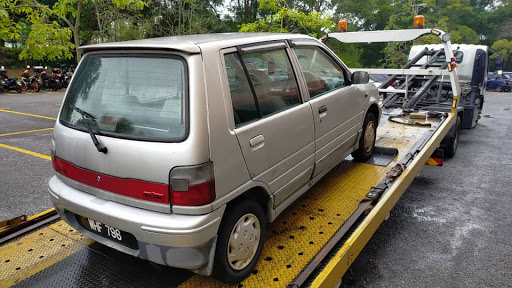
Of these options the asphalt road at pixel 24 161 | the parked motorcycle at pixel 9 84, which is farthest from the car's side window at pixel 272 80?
the parked motorcycle at pixel 9 84

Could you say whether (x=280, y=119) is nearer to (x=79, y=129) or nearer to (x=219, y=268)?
(x=219, y=268)

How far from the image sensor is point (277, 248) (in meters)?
2.59

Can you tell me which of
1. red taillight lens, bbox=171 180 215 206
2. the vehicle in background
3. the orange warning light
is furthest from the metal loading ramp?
the vehicle in background

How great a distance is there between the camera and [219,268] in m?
2.19

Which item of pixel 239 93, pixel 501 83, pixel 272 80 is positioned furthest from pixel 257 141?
pixel 501 83

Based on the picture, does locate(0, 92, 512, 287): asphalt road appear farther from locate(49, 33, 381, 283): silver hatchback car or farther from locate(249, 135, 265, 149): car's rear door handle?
locate(249, 135, 265, 149): car's rear door handle

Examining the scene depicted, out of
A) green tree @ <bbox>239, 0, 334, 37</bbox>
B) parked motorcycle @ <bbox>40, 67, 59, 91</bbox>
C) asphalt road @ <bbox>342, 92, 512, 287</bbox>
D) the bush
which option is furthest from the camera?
the bush

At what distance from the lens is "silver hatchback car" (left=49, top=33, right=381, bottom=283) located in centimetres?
200

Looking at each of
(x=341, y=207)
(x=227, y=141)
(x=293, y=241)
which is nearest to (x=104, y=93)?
Result: (x=227, y=141)

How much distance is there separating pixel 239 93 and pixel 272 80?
43cm

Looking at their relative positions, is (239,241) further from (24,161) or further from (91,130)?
(24,161)

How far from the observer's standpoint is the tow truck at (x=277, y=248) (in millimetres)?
2320

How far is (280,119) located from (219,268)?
42.8 inches

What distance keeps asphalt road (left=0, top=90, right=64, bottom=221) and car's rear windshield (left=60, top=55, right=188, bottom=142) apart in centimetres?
247
